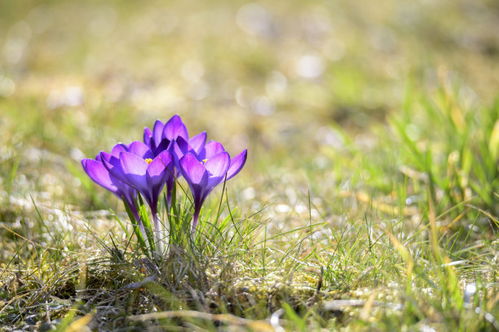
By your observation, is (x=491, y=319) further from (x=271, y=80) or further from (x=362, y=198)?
(x=271, y=80)

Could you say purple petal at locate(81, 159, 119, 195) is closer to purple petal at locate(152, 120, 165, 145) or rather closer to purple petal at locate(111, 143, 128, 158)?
purple petal at locate(111, 143, 128, 158)

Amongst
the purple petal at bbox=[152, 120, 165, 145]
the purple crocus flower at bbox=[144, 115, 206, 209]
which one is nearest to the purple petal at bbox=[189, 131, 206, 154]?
the purple crocus flower at bbox=[144, 115, 206, 209]

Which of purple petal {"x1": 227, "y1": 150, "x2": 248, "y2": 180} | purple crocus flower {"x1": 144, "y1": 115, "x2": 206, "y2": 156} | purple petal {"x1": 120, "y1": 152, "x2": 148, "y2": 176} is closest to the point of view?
purple petal {"x1": 120, "y1": 152, "x2": 148, "y2": 176}

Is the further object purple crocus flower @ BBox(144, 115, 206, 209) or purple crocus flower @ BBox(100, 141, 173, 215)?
purple crocus flower @ BBox(144, 115, 206, 209)

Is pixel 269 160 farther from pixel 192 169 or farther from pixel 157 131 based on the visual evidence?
pixel 192 169

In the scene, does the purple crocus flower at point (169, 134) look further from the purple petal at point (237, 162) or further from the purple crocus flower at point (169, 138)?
the purple petal at point (237, 162)

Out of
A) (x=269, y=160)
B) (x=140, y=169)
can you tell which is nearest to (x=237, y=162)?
(x=140, y=169)

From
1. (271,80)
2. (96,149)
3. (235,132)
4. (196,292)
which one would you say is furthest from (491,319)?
(271,80)
